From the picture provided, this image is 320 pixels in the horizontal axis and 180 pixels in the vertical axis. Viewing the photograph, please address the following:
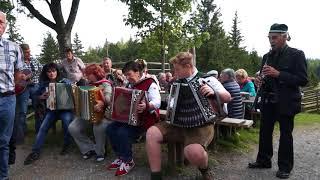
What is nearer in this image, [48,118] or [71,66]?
[48,118]

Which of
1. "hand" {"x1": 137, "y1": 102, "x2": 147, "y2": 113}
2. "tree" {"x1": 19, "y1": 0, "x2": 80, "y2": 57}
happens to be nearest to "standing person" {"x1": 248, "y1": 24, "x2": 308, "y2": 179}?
"hand" {"x1": 137, "y1": 102, "x2": 147, "y2": 113}

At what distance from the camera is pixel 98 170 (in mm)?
5660

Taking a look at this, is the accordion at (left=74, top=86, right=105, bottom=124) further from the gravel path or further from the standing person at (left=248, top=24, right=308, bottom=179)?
the standing person at (left=248, top=24, right=308, bottom=179)

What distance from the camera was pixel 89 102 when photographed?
5.91 meters

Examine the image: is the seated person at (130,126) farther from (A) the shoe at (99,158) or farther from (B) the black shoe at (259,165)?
(B) the black shoe at (259,165)

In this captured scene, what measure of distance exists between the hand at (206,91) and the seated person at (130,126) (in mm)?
952

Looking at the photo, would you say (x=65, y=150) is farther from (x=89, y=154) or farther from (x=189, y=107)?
(x=189, y=107)

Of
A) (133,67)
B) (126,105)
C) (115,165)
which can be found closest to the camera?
(126,105)

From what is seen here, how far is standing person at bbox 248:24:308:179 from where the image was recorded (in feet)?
16.0

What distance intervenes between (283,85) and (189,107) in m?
1.27

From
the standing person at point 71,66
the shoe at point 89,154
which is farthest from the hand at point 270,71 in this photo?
the standing person at point 71,66

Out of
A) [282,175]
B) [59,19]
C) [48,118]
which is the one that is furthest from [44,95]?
[282,175]

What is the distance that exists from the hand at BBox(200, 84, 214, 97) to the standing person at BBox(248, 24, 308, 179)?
943 mm

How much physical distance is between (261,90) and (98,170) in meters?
2.57
